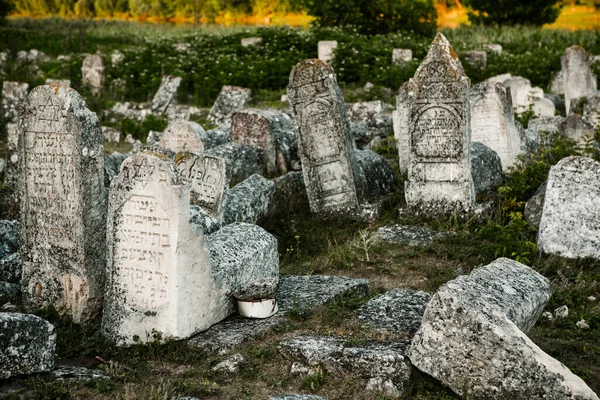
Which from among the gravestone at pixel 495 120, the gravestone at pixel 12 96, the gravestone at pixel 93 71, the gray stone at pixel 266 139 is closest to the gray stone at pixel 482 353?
the gravestone at pixel 495 120

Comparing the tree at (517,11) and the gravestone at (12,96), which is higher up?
the tree at (517,11)

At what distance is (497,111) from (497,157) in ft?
3.76

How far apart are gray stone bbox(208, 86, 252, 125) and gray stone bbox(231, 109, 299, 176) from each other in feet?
19.2

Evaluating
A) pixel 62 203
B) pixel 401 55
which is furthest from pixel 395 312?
pixel 401 55

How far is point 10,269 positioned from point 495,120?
8.46 metres

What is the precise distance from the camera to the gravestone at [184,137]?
45.8ft

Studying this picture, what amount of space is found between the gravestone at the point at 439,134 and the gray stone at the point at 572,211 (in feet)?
5.39

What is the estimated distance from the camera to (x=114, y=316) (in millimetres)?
7105

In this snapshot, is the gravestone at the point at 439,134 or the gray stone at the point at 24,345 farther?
the gravestone at the point at 439,134

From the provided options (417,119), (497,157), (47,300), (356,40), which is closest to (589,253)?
(417,119)

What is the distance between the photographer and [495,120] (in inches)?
540

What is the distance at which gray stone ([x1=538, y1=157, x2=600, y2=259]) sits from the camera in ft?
30.6

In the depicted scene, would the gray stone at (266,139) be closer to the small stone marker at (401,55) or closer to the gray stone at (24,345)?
the gray stone at (24,345)

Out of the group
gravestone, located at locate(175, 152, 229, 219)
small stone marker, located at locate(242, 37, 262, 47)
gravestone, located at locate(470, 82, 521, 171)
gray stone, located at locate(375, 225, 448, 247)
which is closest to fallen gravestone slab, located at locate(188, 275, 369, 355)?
gray stone, located at locate(375, 225, 448, 247)
